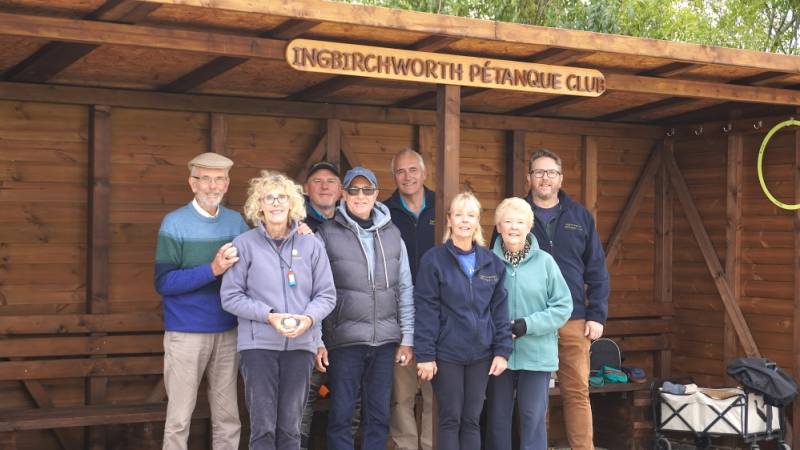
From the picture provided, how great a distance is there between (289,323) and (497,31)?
5.93ft

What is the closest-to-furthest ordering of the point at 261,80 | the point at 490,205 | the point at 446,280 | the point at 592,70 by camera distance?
the point at 446,280
the point at 592,70
the point at 261,80
the point at 490,205

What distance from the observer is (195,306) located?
212 inches

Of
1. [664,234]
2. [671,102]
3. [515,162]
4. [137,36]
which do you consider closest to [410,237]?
[137,36]

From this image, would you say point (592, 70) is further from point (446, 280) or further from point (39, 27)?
point (39, 27)

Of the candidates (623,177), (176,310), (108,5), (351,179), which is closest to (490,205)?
(623,177)

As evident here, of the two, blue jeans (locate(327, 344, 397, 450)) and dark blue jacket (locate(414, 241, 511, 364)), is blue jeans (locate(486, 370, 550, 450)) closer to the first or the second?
dark blue jacket (locate(414, 241, 511, 364))

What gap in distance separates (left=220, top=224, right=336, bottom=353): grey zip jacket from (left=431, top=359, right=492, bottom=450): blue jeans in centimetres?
70

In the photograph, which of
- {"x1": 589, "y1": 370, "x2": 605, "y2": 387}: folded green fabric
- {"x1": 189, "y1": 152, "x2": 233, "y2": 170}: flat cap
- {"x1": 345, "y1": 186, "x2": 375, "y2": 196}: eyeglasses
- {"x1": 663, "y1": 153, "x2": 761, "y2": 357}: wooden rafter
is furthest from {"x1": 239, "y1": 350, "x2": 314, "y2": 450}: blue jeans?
{"x1": 663, "y1": 153, "x2": 761, "y2": 357}: wooden rafter

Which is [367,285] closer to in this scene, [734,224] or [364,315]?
[364,315]

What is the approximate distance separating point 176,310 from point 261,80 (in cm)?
176

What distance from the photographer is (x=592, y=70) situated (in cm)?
615

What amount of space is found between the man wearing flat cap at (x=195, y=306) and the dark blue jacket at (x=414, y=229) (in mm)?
1052

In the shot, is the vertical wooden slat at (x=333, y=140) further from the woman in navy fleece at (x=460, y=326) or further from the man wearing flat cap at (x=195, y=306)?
the woman in navy fleece at (x=460, y=326)

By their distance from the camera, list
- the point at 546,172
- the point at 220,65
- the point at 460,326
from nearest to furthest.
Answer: the point at 460,326 → the point at 220,65 → the point at 546,172
